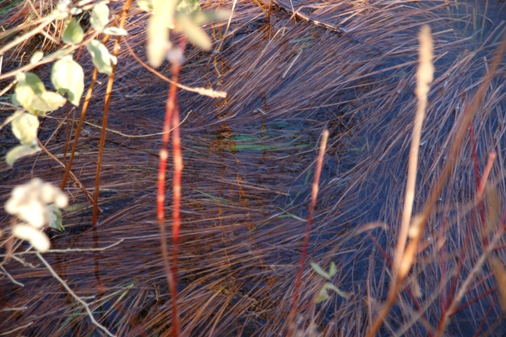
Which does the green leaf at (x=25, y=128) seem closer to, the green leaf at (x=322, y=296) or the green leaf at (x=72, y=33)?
the green leaf at (x=72, y=33)

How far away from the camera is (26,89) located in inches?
47.1

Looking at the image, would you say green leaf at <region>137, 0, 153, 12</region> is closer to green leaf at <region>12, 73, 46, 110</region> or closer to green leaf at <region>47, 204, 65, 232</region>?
green leaf at <region>12, 73, 46, 110</region>

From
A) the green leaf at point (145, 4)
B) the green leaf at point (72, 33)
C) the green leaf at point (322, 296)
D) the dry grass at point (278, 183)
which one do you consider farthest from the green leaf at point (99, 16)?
the green leaf at point (322, 296)

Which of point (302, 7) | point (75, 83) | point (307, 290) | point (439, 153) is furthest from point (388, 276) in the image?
point (302, 7)

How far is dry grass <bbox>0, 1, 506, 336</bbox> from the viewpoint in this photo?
4.50 ft

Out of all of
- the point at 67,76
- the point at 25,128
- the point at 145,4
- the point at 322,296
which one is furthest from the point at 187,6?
the point at 322,296

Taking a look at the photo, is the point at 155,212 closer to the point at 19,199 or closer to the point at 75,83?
the point at 75,83

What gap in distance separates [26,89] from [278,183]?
0.85m

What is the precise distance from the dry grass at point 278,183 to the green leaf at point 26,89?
471 millimetres

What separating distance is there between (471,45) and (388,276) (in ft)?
4.09

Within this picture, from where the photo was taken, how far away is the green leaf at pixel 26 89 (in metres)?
1.19

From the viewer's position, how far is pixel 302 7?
97.5 inches

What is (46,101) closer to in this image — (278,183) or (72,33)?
(72,33)

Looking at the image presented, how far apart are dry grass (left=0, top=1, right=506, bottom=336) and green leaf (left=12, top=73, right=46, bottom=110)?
47cm
